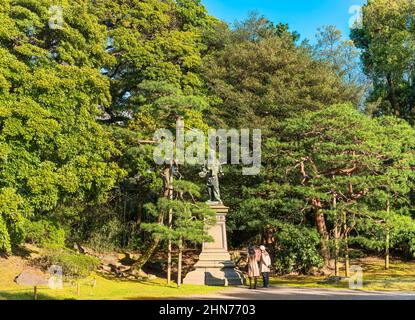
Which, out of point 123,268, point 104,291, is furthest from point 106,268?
point 104,291

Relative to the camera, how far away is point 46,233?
14953 mm

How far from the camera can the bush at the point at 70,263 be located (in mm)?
13797

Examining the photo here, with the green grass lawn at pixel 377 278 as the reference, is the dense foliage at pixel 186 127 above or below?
above

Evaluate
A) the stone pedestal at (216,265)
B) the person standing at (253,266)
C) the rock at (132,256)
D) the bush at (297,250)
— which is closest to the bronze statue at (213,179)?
the stone pedestal at (216,265)

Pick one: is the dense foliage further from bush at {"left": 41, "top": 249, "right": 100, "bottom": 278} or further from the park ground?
the park ground

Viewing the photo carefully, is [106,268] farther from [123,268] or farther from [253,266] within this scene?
[253,266]

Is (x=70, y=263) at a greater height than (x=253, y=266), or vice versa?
(x=253, y=266)

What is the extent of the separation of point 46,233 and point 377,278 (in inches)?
431

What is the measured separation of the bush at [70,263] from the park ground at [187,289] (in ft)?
1.11

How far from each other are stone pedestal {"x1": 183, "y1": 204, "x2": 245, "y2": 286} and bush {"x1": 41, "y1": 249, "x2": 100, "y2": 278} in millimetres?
3051

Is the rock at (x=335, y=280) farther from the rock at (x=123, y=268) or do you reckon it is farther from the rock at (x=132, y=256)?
the rock at (x=132, y=256)

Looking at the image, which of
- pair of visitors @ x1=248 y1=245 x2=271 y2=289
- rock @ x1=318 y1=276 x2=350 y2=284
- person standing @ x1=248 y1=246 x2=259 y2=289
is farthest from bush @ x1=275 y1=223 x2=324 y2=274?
person standing @ x1=248 y1=246 x2=259 y2=289

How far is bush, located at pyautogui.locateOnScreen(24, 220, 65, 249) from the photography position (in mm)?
14414

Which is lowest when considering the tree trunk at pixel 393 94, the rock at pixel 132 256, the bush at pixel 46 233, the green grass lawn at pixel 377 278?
the green grass lawn at pixel 377 278
